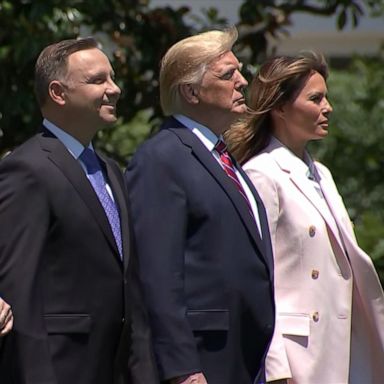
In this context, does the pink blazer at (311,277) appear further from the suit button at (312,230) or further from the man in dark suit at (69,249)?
the man in dark suit at (69,249)

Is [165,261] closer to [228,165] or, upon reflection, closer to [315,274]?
[228,165]

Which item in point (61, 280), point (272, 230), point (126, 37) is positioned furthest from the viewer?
point (126, 37)

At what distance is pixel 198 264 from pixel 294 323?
693mm

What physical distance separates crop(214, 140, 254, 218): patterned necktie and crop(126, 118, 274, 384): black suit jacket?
0.08 meters

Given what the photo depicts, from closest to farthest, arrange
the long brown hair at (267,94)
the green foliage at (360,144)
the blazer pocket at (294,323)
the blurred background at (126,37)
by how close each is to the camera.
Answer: the blazer pocket at (294,323) → the long brown hair at (267,94) → the blurred background at (126,37) → the green foliage at (360,144)

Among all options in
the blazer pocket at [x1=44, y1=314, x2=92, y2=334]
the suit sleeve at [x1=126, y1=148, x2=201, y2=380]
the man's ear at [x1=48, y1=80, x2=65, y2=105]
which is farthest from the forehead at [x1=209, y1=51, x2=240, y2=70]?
the blazer pocket at [x1=44, y1=314, x2=92, y2=334]

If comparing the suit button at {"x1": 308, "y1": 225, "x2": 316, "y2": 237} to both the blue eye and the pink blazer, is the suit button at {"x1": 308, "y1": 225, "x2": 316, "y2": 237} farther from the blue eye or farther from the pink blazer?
the blue eye

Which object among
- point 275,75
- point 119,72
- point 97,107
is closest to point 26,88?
point 119,72

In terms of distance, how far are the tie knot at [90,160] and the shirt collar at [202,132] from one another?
501mm

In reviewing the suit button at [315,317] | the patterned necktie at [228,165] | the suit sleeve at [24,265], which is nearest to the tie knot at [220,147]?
the patterned necktie at [228,165]

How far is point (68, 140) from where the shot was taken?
484 centimetres

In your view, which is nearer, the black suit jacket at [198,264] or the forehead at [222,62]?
the black suit jacket at [198,264]

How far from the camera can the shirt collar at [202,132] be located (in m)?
5.28

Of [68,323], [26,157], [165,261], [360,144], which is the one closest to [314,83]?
[165,261]
